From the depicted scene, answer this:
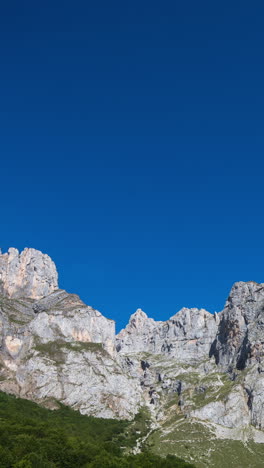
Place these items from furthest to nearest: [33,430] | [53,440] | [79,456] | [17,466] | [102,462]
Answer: [33,430] < [53,440] < [79,456] < [102,462] < [17,466]

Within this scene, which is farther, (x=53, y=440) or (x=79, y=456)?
(x=53, y=440)

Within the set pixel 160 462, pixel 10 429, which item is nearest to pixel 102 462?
pixel 160 462

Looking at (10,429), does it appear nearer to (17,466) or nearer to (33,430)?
(33,430)

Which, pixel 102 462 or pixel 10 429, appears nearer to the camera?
pixel 102 462

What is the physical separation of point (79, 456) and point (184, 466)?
134 feet

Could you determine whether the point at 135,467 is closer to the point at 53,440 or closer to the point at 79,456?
the point at 79,456

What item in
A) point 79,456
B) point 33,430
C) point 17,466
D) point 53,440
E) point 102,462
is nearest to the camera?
point 17,466

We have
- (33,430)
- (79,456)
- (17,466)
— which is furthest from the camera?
(33,430)

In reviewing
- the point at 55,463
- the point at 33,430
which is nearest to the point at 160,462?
the point at 55,463

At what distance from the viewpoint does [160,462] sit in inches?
6535

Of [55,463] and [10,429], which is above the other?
[10,429]

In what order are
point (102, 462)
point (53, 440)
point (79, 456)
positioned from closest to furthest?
point (102, 462) < point (79, 456) < point (53, 440)

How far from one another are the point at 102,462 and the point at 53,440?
3502 cm

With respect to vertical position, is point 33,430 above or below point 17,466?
above
